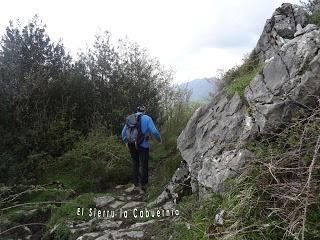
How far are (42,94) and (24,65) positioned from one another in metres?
0.97

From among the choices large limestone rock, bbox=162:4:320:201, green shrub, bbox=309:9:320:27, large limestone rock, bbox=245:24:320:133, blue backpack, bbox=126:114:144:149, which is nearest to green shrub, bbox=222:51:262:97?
large limestone rock, bbox=162:4:320:201

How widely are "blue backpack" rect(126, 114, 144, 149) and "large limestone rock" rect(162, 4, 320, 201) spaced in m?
1.73

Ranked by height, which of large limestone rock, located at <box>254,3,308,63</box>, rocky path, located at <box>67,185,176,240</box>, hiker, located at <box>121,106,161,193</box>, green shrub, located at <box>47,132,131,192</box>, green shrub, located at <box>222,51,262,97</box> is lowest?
rocky path, located at <box>67,185,176,240</box>

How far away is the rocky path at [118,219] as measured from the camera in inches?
256

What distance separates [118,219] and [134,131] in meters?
2.13

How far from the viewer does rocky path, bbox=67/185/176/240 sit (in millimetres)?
6514

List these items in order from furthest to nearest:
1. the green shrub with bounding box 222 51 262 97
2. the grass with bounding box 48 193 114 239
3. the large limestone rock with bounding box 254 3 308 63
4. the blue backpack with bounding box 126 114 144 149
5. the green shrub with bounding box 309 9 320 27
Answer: the blue backpack with bounding box 126 114 144 149 → the green shrub with bounding box 222 51 262 97 → the large limestone rock with bounding box 254 3 308 63 → the green shrub with bounding box 309 9 320 27 → the grass with bounding box 48 193 114 239

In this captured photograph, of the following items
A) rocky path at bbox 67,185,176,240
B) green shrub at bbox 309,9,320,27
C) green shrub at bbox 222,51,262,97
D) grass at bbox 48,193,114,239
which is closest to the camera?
rocky path at bbox 67,185,176,240

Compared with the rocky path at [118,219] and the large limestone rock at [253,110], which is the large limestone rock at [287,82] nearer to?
the large limestone rock at [253,110]

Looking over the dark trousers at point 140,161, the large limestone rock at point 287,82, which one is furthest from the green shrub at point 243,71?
the dark trousers at point 140,161

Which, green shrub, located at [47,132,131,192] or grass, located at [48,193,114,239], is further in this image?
green shrub, located at [47,132,131,192]

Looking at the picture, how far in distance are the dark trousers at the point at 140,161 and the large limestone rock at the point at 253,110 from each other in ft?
5.93

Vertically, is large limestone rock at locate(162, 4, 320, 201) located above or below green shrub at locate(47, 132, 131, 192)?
above

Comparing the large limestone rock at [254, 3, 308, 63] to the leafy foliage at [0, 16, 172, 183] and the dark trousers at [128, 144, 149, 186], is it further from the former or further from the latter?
the leafy foliage at [0, 16, 172, 183]
